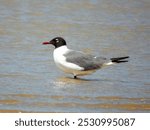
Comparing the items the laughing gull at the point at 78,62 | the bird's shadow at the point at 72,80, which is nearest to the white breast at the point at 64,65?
the laughing gull at the point at 78,62

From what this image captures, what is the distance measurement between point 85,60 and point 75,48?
1.95 metres

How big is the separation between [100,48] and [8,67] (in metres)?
2.02

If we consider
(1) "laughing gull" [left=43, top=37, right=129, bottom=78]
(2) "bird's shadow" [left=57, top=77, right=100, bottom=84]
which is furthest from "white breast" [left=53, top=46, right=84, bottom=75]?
(2) "bird's shadow" [left=57, top=77, right=100, bottom=84]

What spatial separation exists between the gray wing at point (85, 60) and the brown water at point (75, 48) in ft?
0.73

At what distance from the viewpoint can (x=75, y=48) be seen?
1280cm

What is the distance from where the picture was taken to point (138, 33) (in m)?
14.1

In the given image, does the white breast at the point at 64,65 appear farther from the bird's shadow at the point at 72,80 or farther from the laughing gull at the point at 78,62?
the bird's shadow at the point at 72,80

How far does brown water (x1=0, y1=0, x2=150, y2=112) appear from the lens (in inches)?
387

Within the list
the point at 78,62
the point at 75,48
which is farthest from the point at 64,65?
the point at 75,48

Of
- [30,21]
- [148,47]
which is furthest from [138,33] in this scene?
[30,21]

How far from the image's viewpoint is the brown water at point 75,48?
32.2ft

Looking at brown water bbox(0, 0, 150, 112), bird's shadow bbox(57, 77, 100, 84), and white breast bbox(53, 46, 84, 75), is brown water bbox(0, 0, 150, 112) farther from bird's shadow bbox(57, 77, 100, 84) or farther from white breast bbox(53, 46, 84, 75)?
white breast bbox(53, 46, 84, 75)

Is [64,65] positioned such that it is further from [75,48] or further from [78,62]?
[75,48]

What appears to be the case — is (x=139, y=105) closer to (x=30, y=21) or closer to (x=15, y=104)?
(x=15, y=104)
